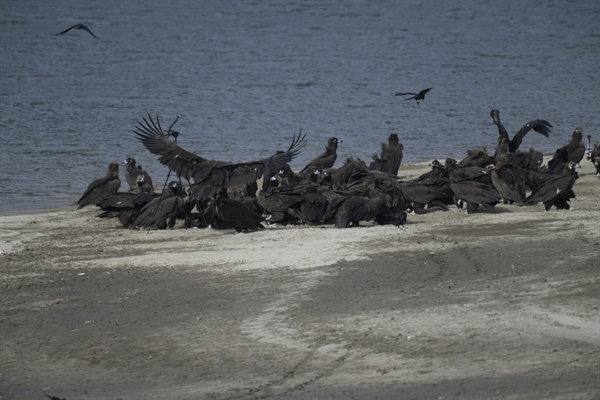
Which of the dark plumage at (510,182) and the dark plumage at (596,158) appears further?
the dark plumage at (596,158)

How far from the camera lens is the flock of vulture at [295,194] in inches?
481

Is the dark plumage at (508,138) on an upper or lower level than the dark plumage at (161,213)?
upper

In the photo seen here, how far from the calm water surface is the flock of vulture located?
2933 mm

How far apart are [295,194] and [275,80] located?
16602mm

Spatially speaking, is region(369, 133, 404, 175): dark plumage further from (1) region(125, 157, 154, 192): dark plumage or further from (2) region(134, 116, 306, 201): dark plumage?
(1) region(125, 157, 154, 192): dark plumage

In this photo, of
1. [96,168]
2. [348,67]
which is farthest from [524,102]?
[96,168]

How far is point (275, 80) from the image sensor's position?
95.7 ft

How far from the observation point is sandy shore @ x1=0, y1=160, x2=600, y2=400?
290 inches

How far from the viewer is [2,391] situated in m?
7.70

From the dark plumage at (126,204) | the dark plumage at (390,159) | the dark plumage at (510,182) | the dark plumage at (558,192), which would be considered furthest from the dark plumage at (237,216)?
the dark plumage at (390,159)

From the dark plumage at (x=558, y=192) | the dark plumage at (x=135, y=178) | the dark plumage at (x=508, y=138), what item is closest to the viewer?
the dark plumage at (x=558, y=192)

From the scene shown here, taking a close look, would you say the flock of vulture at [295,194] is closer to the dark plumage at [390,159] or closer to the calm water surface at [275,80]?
the dark plumage at [390,159]

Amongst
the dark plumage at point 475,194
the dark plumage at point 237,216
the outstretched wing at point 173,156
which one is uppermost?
the outstretched wing at point 173,156

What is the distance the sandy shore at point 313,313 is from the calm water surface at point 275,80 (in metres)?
5.28
